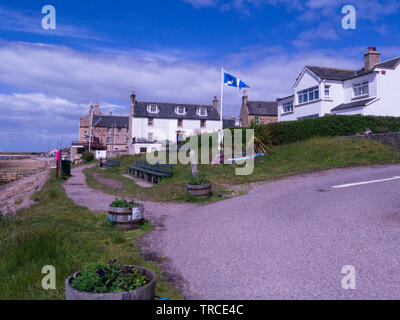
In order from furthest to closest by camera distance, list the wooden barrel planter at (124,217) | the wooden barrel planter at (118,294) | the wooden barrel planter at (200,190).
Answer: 1. the wooden barrel planter at (200,190)
2. the wooden barrel planter at (124,217)
3. the wooden barrel planter at (118,294)

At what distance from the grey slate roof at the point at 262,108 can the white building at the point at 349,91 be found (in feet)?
46.9

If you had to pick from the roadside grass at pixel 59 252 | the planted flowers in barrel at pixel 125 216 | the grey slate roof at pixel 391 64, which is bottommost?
the roadside grass at pixel 59 252

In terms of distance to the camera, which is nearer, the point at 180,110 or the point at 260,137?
the point at 260,137

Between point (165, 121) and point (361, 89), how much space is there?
32714 millimetres

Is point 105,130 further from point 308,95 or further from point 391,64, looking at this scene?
point 391,64

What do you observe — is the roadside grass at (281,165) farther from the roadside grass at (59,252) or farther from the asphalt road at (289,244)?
the roadside grass at (59,252)

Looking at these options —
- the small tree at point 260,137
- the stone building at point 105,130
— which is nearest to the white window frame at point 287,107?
the small tree at point 260,137

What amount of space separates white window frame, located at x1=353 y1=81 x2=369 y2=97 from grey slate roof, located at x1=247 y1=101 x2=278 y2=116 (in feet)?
76.2

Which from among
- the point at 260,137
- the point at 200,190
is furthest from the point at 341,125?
the point at 200,190

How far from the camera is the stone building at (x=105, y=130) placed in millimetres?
72250

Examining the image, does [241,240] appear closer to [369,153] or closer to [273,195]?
[273,195]

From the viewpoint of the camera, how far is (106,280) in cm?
379

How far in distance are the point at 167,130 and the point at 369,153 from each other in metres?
40.7
